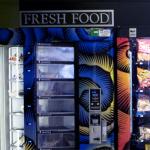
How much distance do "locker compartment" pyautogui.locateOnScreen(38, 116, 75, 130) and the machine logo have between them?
1.15m

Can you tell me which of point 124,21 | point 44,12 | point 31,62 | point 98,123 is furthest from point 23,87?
point 124,21

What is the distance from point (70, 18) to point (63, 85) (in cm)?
98

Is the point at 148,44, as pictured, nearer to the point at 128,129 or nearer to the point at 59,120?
the point at 128,129

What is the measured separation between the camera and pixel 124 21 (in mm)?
4207

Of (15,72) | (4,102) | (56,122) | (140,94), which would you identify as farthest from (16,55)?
(140,94)

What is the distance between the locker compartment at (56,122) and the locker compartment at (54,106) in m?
0.07

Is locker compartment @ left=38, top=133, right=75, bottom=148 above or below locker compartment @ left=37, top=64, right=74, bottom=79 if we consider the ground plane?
below

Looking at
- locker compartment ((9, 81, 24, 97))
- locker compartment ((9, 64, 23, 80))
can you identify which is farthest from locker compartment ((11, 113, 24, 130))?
locker compartment ((9, 64, 23, 80))

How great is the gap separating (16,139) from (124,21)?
183 centimetres

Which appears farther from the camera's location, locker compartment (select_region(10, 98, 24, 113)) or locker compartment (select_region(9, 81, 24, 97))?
locker compartment (select_region(10, 98, 24, 113))

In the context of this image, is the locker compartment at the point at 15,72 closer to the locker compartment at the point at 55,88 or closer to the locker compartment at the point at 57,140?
the locker compartment at the point at 55,88

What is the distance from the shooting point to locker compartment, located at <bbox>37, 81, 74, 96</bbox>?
3501 mm

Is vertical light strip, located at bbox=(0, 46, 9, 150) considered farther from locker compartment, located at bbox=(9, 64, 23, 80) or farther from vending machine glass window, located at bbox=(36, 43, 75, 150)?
vending machine glass window, located at bbox=(36, 43, 75, 150)

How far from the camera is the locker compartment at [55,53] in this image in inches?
137
